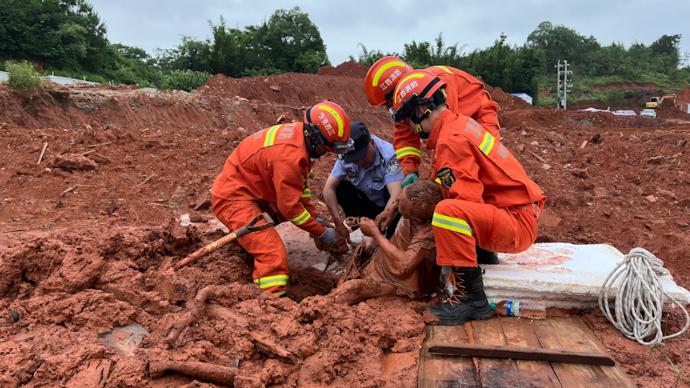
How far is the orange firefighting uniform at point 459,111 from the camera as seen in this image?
4.68m

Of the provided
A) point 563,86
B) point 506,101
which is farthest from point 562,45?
point 506,101

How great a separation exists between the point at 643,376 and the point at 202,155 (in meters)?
8.09

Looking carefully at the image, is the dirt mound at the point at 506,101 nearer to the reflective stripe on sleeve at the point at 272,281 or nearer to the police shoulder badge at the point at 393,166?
the police shoulder badge at the point at 393,166

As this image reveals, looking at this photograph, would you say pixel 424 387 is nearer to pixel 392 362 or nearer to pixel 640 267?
pixel 392 362

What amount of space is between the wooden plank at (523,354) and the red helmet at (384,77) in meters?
2.54

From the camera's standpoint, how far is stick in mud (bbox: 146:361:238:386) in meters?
2.64

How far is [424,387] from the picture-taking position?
2678 mm

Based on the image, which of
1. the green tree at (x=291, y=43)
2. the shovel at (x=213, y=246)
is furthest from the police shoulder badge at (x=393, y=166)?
the green tree at (x=291, y=43)

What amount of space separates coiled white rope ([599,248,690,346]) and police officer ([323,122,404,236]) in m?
2.11

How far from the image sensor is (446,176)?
338 cm

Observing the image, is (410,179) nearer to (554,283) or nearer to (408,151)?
(408,151)

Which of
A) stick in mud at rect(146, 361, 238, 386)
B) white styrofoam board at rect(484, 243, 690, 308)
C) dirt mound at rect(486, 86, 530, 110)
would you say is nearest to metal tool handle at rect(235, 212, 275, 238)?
stick in mud at rect(146, 361, 238, 386)

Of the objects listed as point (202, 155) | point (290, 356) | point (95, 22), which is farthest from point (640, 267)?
point (95, 22)

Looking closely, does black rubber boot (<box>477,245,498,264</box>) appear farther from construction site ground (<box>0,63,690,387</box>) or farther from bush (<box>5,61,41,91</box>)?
bush (<box>5,61,41,91</box>)
